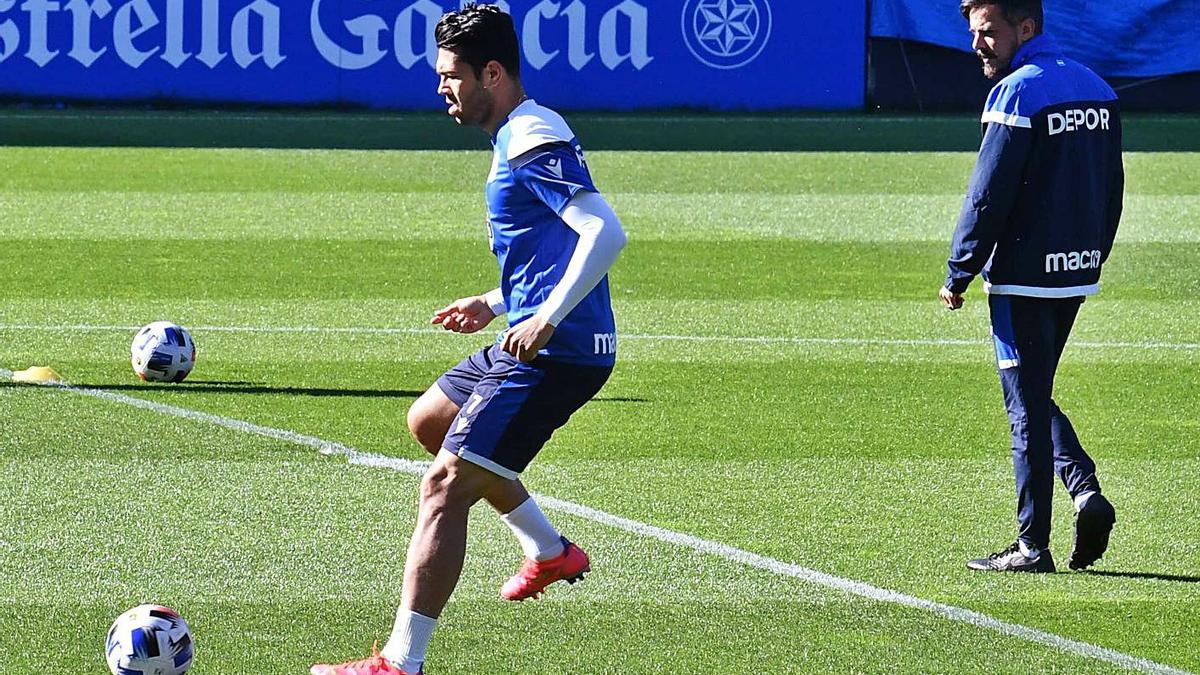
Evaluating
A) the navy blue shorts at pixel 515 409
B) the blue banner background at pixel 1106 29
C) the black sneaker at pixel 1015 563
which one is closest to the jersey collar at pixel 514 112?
the navy blue shorts at pixel 515 409

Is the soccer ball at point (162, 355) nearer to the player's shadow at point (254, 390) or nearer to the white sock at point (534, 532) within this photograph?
the player's shadow at point (254, 390)

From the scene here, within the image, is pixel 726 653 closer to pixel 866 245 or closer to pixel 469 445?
pixel 469 445

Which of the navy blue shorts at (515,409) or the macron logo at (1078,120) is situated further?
the macron logo at (1078,120)

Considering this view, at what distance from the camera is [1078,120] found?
271 inches

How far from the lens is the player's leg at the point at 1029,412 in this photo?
6973mm

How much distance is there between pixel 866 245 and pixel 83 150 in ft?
31.5

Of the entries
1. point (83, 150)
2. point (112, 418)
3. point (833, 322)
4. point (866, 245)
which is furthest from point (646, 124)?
point (112, 418)

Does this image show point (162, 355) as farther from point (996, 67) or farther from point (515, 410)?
point (996, 67)

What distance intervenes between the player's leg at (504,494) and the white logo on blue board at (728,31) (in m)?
20.4

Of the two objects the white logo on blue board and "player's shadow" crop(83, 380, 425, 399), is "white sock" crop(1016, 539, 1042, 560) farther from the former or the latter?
the white logo on blue board

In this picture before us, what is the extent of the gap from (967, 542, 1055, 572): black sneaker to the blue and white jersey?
1.93m

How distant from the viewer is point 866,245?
53.3ft

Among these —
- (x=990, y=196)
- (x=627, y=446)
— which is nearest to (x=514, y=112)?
(x=990, y=196)

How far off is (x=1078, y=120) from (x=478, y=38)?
7.65 feet
